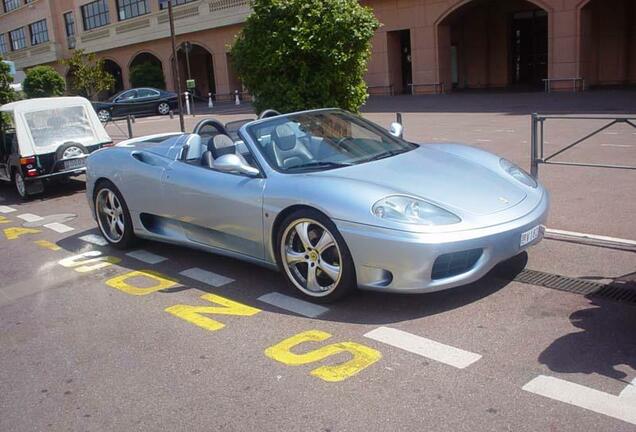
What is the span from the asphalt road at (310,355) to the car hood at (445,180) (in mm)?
692

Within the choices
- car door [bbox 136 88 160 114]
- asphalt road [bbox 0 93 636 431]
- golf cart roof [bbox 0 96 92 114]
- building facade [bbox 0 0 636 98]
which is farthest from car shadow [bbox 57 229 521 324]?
car door [bbox 136 88 160 114]

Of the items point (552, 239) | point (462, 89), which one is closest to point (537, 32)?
point (462, 89)

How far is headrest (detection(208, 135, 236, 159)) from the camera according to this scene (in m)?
5.95

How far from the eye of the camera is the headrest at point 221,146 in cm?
595

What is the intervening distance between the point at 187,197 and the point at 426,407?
327 centimetres

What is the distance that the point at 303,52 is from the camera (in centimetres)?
876

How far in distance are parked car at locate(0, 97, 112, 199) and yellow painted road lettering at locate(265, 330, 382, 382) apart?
7770 mm

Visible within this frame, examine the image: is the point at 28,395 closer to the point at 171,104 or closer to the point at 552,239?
the point at 552,239

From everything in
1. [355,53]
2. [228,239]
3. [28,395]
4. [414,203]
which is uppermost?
[355,53]

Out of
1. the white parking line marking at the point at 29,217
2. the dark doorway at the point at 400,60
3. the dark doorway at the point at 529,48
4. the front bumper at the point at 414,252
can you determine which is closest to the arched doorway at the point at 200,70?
the dark doorway at the point at 400,60

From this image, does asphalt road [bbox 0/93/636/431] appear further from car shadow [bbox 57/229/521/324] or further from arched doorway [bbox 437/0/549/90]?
arched doorway [bbox 437/0/549/90]

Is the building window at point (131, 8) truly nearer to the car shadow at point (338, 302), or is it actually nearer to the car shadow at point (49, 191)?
the car shadow at point (49, 191)

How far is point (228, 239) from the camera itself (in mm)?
5598

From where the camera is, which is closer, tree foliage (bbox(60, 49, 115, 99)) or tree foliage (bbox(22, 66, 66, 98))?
tree foliage (bbox(22, 66, 66, 98))
